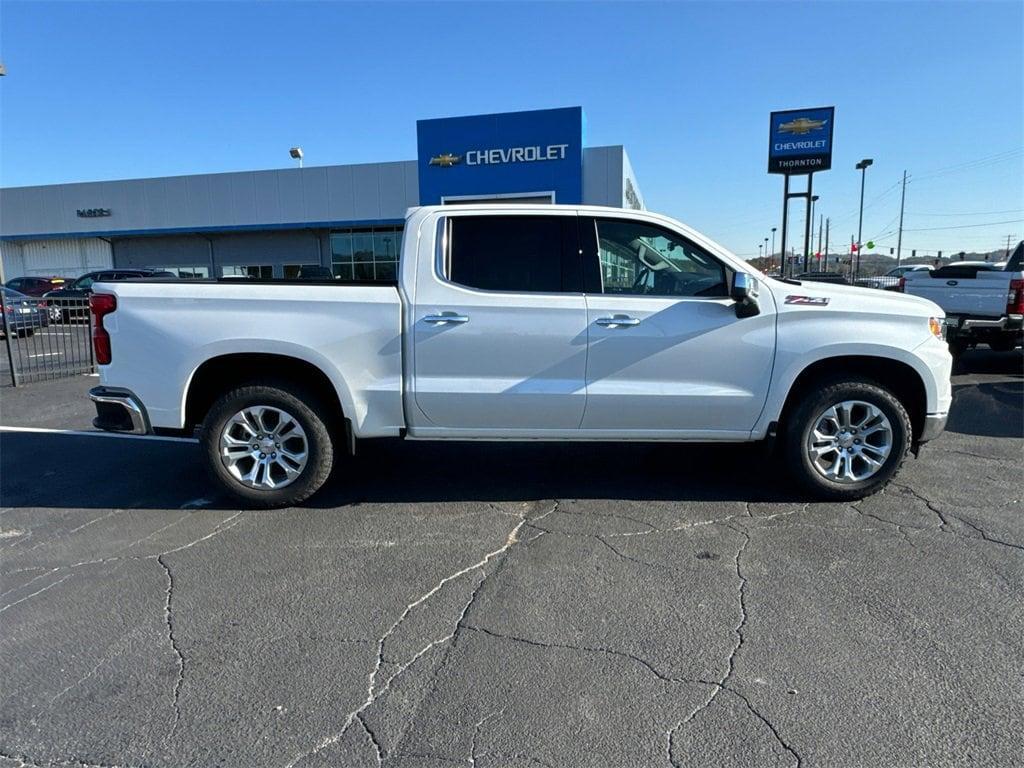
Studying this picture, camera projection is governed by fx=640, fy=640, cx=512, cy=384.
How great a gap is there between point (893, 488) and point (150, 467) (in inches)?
241

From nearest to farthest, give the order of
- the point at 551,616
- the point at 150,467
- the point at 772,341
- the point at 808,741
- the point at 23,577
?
the point at 808,741 < the point at 551,616 < the point at 23,577 < the point at 772,341 < the point at 150,467

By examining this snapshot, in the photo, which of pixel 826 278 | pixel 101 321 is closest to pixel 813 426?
pixel 826 278

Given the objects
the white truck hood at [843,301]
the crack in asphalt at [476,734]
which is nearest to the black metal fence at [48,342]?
the crack in asphalt at [476,734]

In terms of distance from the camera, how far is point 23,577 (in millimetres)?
3625

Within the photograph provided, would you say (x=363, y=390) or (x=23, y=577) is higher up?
(x=363, y=390)

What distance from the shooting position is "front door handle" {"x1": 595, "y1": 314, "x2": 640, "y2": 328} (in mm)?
4289

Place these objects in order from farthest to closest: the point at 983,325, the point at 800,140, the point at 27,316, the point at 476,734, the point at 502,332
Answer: the point at 800,140
the point at 27,316
the point at 983,325
the point at 502,332
the point at 476,734

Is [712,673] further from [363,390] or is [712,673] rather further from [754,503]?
[363,390]

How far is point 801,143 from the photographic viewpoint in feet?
66.7

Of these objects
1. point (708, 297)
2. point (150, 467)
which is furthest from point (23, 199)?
point (708, 297)

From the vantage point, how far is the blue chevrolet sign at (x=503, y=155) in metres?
21.1

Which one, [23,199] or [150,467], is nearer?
[150,467]

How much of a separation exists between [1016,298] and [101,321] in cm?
1095

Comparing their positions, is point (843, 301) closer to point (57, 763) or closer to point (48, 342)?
point (57, 763)
